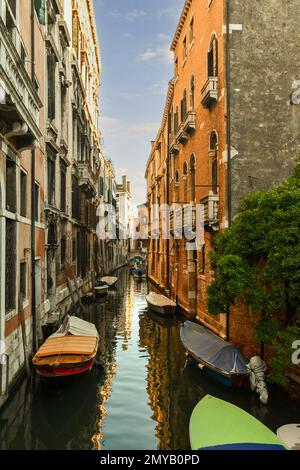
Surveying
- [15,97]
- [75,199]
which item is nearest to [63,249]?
[75,199]

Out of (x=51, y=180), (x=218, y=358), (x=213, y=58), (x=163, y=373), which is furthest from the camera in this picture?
(x=51, y=180)

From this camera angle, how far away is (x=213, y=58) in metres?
16.1

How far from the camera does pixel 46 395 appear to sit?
10586 millimetres

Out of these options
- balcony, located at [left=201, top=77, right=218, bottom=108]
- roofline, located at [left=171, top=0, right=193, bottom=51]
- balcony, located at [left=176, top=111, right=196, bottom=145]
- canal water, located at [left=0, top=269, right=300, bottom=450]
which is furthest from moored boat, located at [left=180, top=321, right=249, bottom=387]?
roofline, located at [left=171, top=0, right=193, bottom=51]

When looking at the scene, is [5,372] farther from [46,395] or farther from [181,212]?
[181,212]

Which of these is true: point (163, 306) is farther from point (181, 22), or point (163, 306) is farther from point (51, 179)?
point (181, 22)

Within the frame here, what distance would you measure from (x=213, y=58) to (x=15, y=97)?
10.3 metres

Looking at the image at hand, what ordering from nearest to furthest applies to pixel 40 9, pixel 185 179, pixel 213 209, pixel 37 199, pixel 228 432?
pixel 228 432 → pixel 40 9 → pixel 213 209 → pixel 37 199 → pixel 185 179

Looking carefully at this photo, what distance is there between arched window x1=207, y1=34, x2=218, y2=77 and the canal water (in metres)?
10.8

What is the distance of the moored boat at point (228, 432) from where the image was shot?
6.50 meters

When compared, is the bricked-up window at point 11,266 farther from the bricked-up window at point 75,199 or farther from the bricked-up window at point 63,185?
the bricked-up window at point 75,199

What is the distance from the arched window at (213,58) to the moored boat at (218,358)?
9.73 meters

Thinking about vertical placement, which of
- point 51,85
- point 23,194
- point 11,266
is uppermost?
point 51,85
